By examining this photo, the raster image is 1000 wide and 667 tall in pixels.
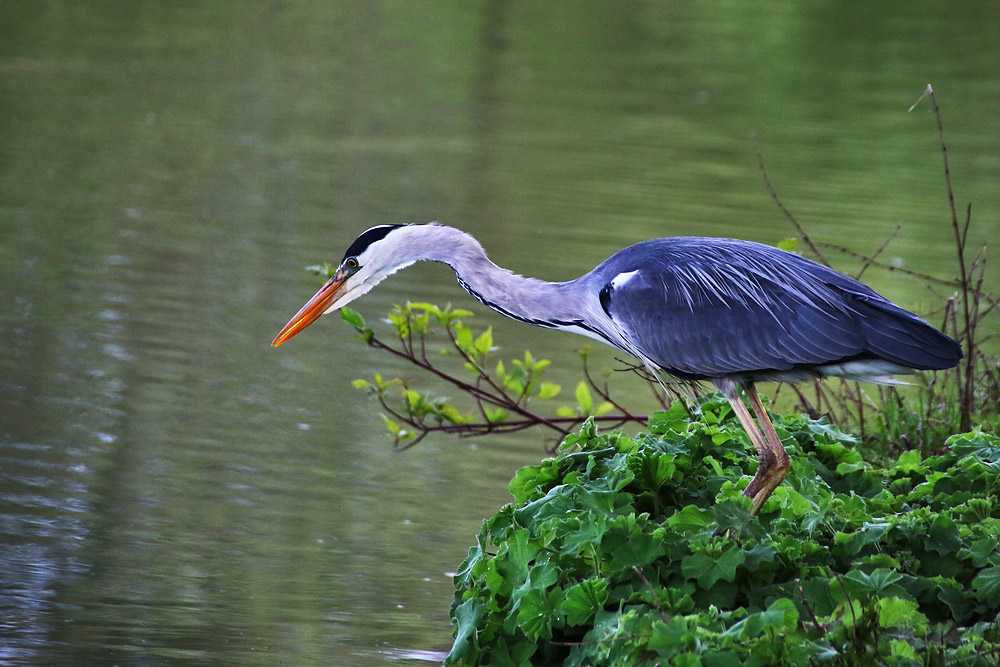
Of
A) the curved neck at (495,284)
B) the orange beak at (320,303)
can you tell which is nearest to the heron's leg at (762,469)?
the curved neck at (495,284)

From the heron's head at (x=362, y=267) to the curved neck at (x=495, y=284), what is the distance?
0.04 m

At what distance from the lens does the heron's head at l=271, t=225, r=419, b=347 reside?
4.89 meters

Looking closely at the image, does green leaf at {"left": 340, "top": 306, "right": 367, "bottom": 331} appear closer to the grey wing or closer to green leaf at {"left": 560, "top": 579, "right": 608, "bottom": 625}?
the grey wing

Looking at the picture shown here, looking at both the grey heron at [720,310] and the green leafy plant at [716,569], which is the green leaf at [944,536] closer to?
the green leafy plant at [716,569]

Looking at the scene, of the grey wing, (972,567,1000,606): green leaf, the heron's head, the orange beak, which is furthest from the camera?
the orange beak

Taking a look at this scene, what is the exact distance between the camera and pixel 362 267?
4953mm

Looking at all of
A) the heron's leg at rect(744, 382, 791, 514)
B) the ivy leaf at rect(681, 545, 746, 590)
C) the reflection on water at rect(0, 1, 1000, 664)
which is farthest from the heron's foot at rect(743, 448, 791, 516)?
the reflection on water at rect(0, 1, 1000, 664)

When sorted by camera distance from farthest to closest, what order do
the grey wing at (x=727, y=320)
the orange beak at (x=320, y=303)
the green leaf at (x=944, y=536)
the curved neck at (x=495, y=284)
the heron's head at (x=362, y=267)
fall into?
the orange beak at (x=320, y=303)
the heron's head at (x=362, y=267)
the curved neck at (x=495, y=284)
the grey wing at (x=727, y=320)
the green leaf at (x=944, y=536)

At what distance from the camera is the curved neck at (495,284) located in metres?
4.78

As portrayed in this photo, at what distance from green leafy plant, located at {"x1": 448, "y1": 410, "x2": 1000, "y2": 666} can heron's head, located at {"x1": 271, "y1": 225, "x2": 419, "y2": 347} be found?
0.93 metres

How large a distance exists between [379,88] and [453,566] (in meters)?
11.8

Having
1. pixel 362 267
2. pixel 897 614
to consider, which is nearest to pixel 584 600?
pixel 897 614

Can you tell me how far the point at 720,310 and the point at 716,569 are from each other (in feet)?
3.84

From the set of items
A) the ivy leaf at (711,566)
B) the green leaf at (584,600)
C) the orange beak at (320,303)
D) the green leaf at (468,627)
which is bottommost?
the green leaf at (468,627)
